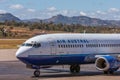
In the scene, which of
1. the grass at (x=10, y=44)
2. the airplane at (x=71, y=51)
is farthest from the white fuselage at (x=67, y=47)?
the grass at (x=10, y=44)

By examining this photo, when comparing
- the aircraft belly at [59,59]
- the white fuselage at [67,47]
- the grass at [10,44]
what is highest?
the white fuselage at [67,47]

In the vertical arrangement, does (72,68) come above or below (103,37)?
below

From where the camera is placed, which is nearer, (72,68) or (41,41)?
(41,41)

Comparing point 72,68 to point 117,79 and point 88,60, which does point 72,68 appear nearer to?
point 88,60

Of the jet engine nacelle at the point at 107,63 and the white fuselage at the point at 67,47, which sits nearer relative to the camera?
the white fuselage at the point at 67,47

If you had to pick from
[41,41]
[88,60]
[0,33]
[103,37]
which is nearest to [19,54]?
[41,41]

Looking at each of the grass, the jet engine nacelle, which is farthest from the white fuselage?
the grass

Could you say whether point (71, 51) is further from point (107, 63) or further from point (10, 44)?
point (10, 44)

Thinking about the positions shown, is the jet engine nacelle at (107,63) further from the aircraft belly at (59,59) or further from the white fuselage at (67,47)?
the white fuselage at (67,47)

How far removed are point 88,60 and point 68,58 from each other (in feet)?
6.81

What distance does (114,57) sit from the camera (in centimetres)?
3297

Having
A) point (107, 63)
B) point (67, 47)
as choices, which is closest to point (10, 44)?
point (67, 47)

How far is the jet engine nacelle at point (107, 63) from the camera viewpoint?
32.2 metres

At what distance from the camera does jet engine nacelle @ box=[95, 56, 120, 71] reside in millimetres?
32191
